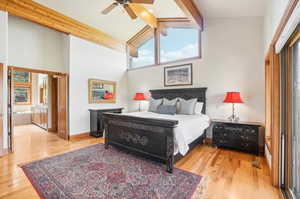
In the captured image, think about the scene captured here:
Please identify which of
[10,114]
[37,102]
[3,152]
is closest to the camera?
[3,152]

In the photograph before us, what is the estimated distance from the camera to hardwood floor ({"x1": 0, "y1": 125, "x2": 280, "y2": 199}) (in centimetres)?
185

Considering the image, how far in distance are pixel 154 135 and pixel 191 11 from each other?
293cm

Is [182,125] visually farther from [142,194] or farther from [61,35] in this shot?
[61,35]

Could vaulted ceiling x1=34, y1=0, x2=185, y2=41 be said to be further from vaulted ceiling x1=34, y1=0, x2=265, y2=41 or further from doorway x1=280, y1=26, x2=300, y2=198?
doorway x1=280, y1=26, x2=300, y2=198

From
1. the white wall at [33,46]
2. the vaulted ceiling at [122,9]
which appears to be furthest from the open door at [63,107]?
the vaulted ceiling at [122,9]

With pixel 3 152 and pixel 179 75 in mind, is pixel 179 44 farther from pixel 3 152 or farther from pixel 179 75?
pixel 3 152

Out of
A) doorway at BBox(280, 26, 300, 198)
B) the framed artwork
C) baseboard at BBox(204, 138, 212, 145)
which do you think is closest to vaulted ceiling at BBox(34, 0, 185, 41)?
the framed artwork

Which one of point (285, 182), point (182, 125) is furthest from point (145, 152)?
point (285, 182)

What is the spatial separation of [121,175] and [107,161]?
1.99ft

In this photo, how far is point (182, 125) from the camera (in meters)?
2.56

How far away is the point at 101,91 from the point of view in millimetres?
5164

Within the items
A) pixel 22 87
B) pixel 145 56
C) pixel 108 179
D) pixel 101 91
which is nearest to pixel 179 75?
pixel 145 56

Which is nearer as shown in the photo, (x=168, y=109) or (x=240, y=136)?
(x=240, y=136)

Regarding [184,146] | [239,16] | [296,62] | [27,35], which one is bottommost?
[184,146]
